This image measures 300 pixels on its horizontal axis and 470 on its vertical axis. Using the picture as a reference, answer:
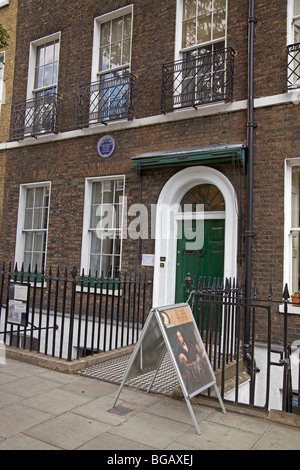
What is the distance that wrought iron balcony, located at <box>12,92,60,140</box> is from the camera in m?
9.77

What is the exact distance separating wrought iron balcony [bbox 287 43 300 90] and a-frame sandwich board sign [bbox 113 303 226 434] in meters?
4.46

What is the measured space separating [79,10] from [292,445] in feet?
32.7

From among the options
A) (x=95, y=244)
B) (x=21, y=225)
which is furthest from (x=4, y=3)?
(x=95, y=244)

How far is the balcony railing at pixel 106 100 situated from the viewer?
8.57 meters

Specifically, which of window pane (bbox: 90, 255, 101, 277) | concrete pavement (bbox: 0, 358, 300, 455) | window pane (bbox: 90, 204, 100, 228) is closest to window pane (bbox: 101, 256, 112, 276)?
window pane (bbox: 90, 255, 101, 277)

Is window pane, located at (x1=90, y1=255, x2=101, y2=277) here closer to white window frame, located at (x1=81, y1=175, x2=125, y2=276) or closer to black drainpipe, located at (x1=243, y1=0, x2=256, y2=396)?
white window frame, located at (x1=81, y1=175, x2=125, y2=276)

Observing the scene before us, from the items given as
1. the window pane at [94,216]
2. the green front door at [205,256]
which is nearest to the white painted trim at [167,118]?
the window pane at [94,216]

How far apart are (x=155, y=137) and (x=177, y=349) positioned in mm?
5203

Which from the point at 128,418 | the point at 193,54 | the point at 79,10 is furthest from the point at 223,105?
the point at 128,418

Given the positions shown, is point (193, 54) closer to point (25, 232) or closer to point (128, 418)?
point (25, 232)

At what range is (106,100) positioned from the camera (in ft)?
29.5

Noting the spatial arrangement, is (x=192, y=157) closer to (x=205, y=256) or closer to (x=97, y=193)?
(x=205, y=256)

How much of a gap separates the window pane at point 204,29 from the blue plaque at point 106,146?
2.66 metres

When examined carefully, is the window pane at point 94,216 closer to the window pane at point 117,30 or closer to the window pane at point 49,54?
the window pane at point 117,30
